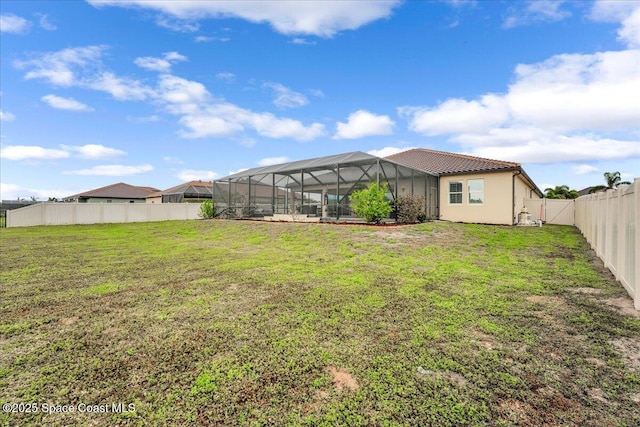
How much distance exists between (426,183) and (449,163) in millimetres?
2272

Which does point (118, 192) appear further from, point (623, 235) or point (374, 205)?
point (623, 235)

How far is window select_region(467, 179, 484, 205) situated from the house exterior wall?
0.10 m

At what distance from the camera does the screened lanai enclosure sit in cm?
1456

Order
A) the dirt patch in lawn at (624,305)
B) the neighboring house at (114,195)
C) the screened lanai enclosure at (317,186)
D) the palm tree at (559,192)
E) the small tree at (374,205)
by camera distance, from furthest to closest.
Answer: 1. the neighboring house at (114,195)
2. the palm tree at (559,192)
3. the screened lanai enclosure at (317,186)
4. the small tree at (374,205)
5. the dirt patch in lawn at (624,305)

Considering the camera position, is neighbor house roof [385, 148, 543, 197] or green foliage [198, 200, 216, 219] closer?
neighbor house roof [385, 148, 543, 197]

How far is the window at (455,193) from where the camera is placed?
15.0m

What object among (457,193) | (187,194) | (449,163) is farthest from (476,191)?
(187,194)

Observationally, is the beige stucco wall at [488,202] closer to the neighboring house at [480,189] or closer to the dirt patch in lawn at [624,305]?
the neighboring house at [480,189]

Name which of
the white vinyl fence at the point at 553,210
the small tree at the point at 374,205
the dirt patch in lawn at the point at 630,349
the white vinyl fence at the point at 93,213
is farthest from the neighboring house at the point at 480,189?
the white vinyl fence at the point at 93,213

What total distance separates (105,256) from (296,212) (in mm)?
10786

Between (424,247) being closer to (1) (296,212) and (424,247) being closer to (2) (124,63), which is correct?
(1) (296,212)

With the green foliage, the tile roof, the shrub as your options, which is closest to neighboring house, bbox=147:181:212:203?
the green foliage

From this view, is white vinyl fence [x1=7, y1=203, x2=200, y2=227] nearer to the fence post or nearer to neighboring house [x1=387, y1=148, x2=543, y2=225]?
neighboring house [x1=387, y1=148, x2=543, y2=225]

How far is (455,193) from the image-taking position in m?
15.1
